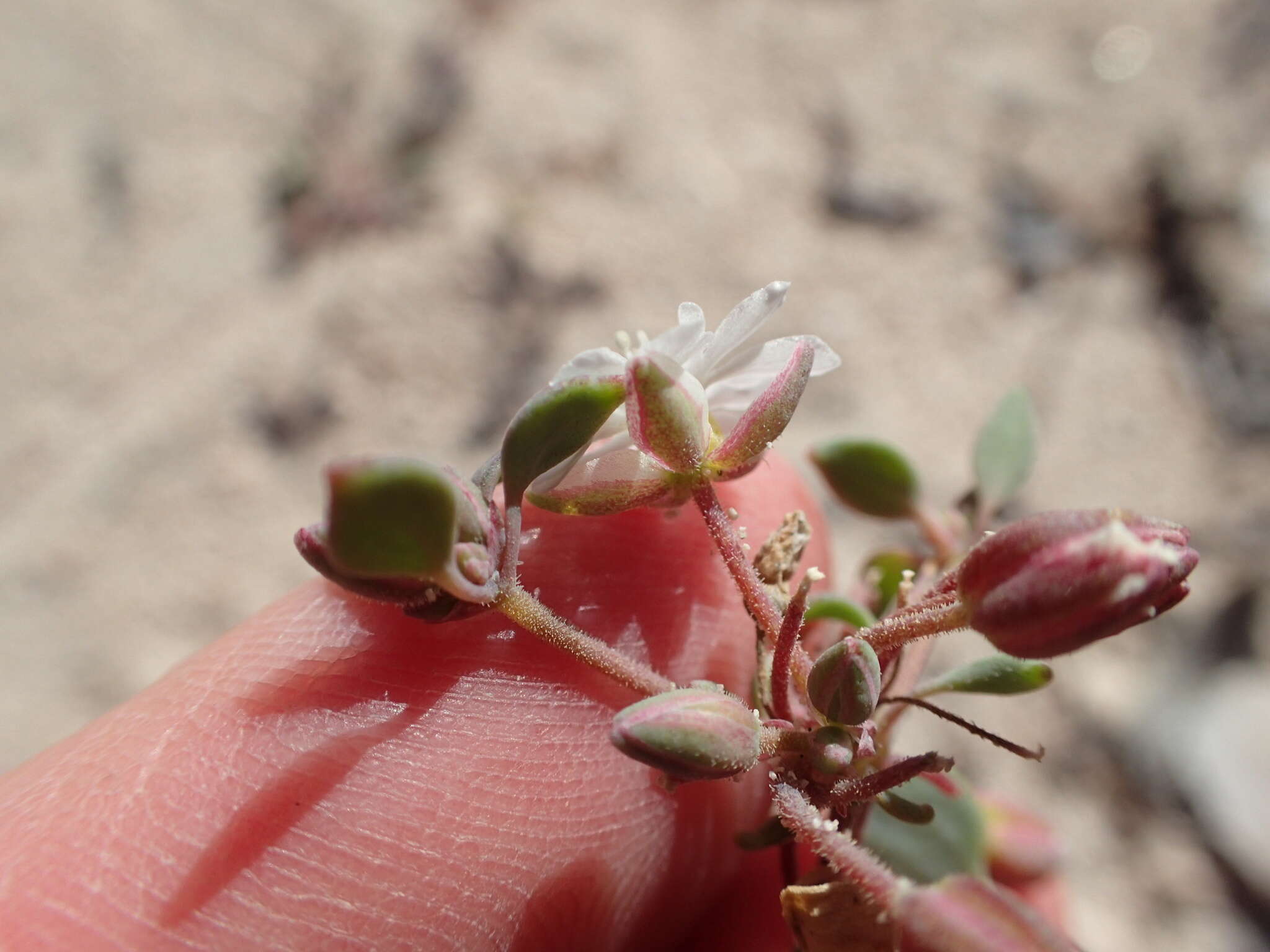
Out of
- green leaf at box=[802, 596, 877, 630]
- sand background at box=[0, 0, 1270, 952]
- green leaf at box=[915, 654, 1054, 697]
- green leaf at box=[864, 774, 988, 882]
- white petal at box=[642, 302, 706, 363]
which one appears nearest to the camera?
white petal at box=[642, 302, 706, 363]

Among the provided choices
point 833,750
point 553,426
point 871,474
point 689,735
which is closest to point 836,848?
point 833,750

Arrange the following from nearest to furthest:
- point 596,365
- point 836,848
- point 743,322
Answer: point 836,848
point 596,365
point 743,322

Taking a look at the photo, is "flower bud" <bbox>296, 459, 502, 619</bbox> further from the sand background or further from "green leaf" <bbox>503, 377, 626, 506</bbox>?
the sand background

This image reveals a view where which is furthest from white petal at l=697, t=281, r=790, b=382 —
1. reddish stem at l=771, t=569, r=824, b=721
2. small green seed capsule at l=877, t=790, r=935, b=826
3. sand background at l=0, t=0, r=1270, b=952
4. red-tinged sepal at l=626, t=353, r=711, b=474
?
sand background at l=0, t=0, r=1270, b=952

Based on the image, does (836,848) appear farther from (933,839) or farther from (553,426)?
(933,839)

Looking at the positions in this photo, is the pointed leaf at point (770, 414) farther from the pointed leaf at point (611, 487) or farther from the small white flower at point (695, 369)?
the pointed leaf at point (611, 487)

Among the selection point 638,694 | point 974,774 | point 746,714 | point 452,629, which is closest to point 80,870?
point 452,629

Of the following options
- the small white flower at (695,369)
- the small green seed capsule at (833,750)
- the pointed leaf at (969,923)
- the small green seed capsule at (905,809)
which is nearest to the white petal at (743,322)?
the small white flower at (695,369)
